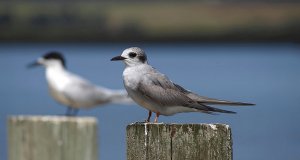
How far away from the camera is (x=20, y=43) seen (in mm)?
26531

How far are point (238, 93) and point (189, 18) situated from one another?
3955mm

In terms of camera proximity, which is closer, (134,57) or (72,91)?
(134,57)

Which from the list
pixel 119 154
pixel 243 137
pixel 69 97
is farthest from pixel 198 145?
pixel 243 137

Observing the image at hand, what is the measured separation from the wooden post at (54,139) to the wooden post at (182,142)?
3.59 ft

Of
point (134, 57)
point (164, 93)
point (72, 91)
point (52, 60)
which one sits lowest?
point (164, 93)

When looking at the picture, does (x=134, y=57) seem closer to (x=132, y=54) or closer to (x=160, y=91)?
(x=132, y=54)

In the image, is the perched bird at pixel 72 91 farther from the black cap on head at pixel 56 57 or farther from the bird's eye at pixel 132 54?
the bird's eye at pixel 132 54

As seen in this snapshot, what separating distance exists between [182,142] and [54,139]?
4.38 ft

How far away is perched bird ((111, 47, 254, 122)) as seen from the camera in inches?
183

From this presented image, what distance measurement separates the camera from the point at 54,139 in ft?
15.3

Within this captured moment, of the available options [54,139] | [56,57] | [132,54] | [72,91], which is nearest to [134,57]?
[132,54]

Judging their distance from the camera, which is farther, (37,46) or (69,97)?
(37,46)

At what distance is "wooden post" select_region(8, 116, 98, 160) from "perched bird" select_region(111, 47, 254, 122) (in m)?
0.29

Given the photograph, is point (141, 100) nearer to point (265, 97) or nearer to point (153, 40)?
point (153, 40)
